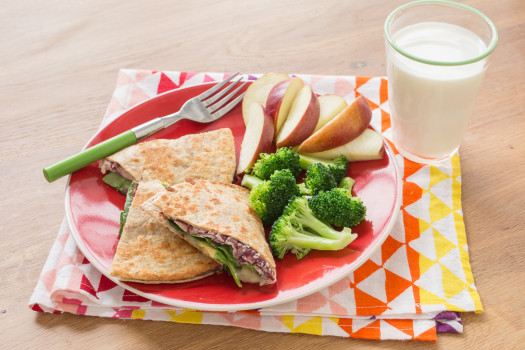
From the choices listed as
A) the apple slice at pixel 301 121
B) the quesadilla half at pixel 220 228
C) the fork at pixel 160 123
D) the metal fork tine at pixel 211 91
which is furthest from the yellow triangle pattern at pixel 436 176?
the metal fork tine at pixel 211 91

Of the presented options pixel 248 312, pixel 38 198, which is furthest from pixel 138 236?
pixel 38 198

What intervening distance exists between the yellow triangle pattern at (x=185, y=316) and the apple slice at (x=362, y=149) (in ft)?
3.40

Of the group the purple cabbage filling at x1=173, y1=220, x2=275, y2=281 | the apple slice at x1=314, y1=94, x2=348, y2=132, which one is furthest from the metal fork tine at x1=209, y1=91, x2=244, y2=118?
the purple cabbage filling at x1=173, y1=220, x2=275, y2=281

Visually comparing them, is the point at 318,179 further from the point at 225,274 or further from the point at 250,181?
the point at 225,274

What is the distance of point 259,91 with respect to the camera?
3.21m

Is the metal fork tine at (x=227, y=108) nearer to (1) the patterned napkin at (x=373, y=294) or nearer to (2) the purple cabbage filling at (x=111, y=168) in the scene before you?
(2) the purple cabbage filling at (x=111, y=168)

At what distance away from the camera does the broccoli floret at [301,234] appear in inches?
95.0

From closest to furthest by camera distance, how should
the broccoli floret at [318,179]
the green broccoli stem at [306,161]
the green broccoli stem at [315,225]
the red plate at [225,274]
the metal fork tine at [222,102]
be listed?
1. the red plate at [225,274]
2. the green broccoli stem at [315,225]
3. the broccoli floret at [318,179]
4. the green broccoli stem at [306,161]
5. the metal fork tine at [222,102]

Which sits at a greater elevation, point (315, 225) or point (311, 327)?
point (315, 225)

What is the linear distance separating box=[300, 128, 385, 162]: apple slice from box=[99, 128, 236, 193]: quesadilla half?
49 centimetres

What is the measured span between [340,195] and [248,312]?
65 cm

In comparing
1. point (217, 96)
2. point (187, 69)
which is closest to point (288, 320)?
point (217, 96)

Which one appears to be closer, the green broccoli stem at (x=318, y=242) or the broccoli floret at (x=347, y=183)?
the green broccoli stem at (x=318, y=242)

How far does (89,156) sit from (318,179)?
1.15 m
